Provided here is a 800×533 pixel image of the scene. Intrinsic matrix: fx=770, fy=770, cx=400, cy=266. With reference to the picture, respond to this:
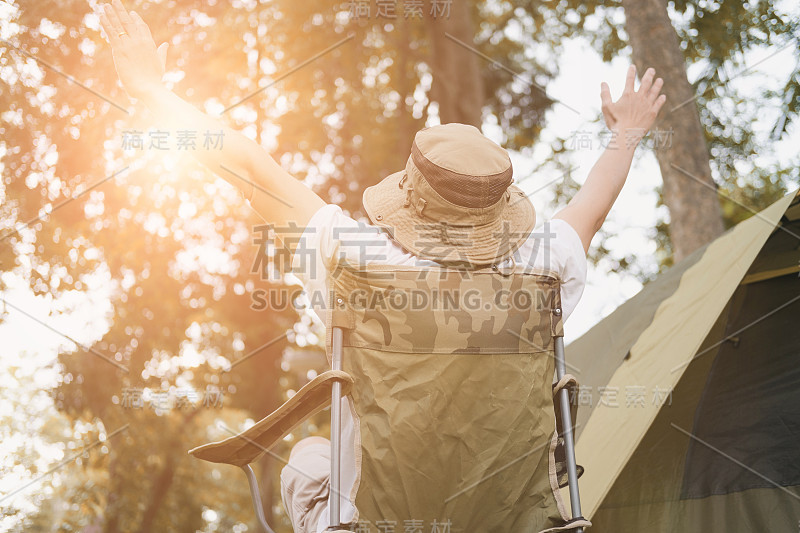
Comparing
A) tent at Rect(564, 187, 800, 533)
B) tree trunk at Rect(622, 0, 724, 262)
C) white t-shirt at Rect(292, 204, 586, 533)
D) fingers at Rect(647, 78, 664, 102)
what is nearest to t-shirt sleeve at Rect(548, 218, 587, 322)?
white t-shirt at Rect(292, 204, 586, 533)

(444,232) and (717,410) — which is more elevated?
(444,232)

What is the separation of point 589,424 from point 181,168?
5686mm

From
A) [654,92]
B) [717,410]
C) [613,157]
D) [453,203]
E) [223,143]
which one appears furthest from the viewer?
[717,410]

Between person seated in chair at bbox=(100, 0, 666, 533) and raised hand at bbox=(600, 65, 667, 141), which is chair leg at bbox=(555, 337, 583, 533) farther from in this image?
raised hand at bbox=(600, 65, 667, 141)

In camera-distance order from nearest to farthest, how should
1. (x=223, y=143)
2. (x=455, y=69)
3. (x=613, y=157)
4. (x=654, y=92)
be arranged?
(x=223, y=143) → (x=613, y=157) → (x=654, y=92) → (x=455, y=69)

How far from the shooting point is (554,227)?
1.88 m

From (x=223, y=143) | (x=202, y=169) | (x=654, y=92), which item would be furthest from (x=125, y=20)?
(x=202, y=169)

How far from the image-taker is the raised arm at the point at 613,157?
1.94 m

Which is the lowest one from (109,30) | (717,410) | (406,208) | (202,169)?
(717,410)

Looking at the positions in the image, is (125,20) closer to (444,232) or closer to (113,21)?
(113,21)

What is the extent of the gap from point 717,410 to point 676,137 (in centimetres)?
252

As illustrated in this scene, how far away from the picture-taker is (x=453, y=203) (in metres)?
1.76

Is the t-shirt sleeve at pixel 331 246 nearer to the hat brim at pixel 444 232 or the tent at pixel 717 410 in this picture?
the hat brim at pixel 444 232

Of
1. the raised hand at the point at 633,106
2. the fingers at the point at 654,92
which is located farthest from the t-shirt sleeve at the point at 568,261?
the fingers at the point at 654,92
